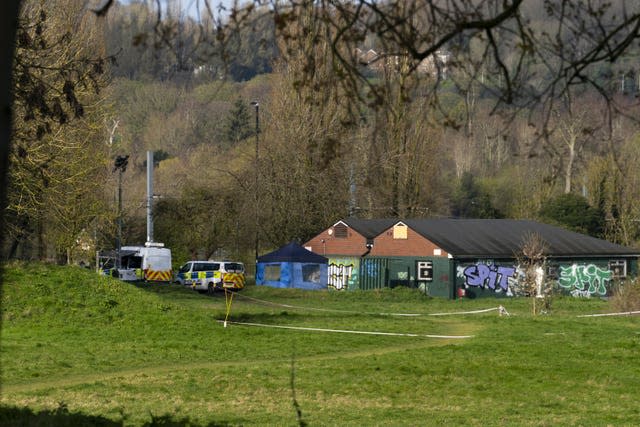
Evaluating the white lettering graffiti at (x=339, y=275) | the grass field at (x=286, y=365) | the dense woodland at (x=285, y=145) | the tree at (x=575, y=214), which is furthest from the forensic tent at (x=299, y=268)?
the tree at (x=575, y=214)

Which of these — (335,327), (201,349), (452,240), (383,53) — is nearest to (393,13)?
(383,53)

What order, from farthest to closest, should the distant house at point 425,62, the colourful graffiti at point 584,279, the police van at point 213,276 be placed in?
the colourful graffiti at point 584,279
the police van at point 213,276
the distant house at point 425,62

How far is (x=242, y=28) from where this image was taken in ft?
27.8

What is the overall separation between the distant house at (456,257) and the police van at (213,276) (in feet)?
17.0

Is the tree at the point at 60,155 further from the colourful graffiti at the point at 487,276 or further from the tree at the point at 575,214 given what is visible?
the tree at the point at 575,214

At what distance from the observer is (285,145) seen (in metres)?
64.0

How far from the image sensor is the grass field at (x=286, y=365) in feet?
55.3

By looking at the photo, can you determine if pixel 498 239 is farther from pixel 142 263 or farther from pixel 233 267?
pixel 142 263

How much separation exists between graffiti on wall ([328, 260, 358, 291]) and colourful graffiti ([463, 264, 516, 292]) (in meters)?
6.31

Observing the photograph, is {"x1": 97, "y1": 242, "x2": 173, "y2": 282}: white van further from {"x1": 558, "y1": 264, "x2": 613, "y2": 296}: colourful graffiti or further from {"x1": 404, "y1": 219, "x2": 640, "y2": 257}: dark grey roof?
{"x1": 558, "y1": 264, "x2": 613, "y2": 296}: colourful graffiti

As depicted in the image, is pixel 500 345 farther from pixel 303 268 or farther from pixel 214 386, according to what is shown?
pixel 303 268

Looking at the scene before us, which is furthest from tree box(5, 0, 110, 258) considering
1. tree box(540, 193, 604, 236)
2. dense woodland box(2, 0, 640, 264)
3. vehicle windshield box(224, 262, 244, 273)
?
tree box(540, 193, 604, 236)

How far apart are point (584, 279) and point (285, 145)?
18.4 metres

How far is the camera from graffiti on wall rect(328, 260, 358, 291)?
5778 cm
